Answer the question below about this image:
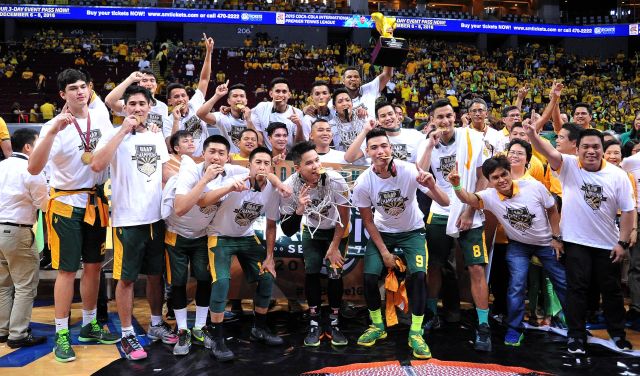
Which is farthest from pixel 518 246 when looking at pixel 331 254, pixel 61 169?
pixel 61 169

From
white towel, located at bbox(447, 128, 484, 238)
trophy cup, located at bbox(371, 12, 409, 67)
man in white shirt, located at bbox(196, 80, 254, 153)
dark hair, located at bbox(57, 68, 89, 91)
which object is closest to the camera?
dark hair, located at bbox(57, 68, 89, 91)

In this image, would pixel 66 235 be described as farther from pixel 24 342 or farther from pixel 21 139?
pixel 21 139

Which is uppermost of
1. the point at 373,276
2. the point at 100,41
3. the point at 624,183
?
the point at 100,41

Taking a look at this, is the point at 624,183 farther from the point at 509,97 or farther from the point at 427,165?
the point at 509,97

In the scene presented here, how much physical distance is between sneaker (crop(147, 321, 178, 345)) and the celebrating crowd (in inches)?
0.7

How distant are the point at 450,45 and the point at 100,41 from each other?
17668 millimetres

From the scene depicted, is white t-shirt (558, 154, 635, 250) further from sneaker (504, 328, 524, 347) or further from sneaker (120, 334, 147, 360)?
sneaker (120, 334, 147, 360)

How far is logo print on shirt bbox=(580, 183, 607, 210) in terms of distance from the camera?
508cm

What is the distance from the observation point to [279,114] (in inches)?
263

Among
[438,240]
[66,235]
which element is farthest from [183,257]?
[438,240]

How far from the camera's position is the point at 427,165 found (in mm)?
5465

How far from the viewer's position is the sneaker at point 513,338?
205 inches

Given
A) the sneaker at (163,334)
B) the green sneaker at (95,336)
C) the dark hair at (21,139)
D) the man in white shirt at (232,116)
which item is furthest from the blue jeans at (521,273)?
the dark hair at (21,139)

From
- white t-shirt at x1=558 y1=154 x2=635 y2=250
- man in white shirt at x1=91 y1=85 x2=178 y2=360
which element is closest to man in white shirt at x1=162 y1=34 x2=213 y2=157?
man in white shirt at x1=91 y1=85 x2=178 y2=360
